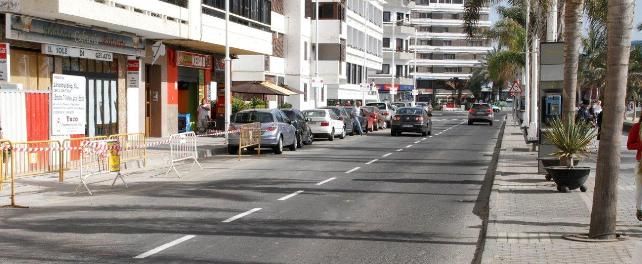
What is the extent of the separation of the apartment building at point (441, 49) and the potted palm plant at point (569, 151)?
430 ft

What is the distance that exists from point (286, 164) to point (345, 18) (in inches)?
1748

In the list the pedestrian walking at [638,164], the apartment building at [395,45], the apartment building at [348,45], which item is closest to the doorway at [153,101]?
the pedestrian walking at [638,164]

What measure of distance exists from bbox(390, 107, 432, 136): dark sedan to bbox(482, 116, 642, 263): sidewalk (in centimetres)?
2312

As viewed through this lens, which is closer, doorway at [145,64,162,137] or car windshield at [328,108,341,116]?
doorway at [145,64,162,137]

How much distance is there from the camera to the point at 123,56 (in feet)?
96.9

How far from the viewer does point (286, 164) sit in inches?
926

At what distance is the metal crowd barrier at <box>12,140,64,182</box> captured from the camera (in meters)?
16.3

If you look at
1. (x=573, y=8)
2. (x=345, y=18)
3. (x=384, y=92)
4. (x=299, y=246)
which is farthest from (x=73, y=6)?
(x=384, y=92)

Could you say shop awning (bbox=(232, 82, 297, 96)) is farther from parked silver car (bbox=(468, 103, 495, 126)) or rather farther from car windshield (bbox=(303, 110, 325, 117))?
parked silver car (bbox=(468, 103, 495, 126))

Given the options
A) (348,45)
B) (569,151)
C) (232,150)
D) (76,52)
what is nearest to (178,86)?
(232,150)

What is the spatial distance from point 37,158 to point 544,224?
34.4 feet

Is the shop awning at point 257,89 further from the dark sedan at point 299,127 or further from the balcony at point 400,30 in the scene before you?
the balcony at point 400,30

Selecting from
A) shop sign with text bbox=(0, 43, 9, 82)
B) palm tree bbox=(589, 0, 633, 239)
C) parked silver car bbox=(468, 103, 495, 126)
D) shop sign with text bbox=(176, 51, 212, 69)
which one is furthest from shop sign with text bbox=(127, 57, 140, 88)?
parked silver car bbox=(468, 103, 495, 126)

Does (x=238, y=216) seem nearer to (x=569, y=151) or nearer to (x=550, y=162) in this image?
(x=569, y=151)
